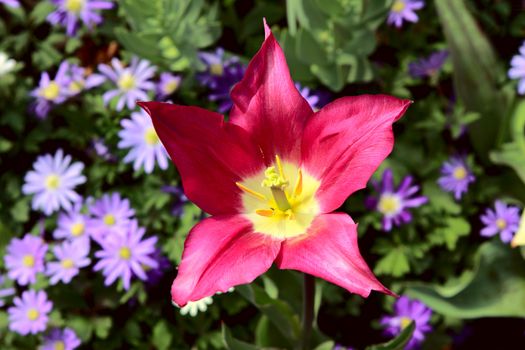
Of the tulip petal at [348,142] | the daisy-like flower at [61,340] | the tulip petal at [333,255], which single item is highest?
the tulip petal at [348,142]

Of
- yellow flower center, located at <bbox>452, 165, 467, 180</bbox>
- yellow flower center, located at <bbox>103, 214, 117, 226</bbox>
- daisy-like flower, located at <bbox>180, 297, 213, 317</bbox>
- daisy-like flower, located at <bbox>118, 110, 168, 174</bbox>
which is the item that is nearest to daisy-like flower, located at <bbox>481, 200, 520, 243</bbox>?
yellow flower center, located at <bbox>452, 165, 467, 180</bbox>

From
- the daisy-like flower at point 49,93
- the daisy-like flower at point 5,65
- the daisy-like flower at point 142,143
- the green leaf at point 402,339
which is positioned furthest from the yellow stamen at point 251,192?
the daisy-like flower at point 5,65

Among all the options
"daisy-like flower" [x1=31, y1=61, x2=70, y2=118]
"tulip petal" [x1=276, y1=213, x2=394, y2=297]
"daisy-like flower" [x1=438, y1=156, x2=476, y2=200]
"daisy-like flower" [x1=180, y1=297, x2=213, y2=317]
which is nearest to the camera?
"tulip petal" [x1=276, y1=213, x2=394, y2=297]

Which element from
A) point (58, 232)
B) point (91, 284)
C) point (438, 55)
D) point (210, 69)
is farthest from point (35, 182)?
point (438, 55)

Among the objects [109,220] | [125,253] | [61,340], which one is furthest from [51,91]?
[61,340]

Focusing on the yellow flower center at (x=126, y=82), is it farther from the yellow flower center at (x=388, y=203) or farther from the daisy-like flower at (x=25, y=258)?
the yellow flower center at (x=388, y=203)

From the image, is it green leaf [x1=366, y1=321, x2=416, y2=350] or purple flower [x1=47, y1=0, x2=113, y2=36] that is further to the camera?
purple flower [x1=47, y1=0, x2=113, y2=36]

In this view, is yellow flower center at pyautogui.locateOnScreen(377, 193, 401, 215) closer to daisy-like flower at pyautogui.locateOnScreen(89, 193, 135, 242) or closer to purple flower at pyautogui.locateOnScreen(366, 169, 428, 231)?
purple flower at pyautogui.locateOnScreen(366, 169, 428, 231)
